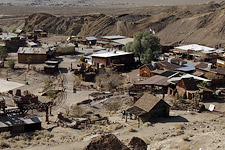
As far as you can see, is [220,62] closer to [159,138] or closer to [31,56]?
[31,56]

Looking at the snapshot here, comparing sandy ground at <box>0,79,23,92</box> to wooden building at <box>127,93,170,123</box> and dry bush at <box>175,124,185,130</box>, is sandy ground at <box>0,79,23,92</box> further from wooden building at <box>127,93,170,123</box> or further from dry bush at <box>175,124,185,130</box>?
dry bush at <box>175,124,185,130</box>

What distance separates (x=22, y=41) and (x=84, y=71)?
Answer: 2922 cm

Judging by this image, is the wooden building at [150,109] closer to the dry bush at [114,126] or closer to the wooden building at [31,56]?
the dry bush at [114,126]

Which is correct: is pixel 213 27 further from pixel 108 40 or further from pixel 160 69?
pixel 160 69

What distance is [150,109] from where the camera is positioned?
82.7ft

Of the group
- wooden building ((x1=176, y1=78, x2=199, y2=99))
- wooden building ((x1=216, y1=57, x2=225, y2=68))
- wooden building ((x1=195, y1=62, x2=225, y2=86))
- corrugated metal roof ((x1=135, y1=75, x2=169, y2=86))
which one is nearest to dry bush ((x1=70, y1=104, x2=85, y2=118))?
corrugated metal roof ((x1=135, y1=75, x2=169, y2=86))

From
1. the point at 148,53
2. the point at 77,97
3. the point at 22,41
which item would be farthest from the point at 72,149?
the point at 22,41

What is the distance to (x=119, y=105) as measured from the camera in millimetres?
30969

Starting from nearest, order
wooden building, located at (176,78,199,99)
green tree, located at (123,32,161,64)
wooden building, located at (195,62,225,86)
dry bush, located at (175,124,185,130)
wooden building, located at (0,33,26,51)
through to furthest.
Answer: dry bush, located at (175,124,185,130) < wooden building, located at (176,78,199,99) < wooden building, located at (195,62,225,86) < green tree, located at (123,32,161,64) < wooden building, located at (0,33,26,51)

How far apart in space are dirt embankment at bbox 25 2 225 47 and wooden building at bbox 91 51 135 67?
24.4 m

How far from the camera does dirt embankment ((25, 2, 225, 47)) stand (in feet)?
241

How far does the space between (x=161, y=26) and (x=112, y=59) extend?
3927cm

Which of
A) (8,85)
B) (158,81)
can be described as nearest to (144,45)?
(158,81)

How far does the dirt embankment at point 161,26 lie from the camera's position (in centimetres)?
7331
